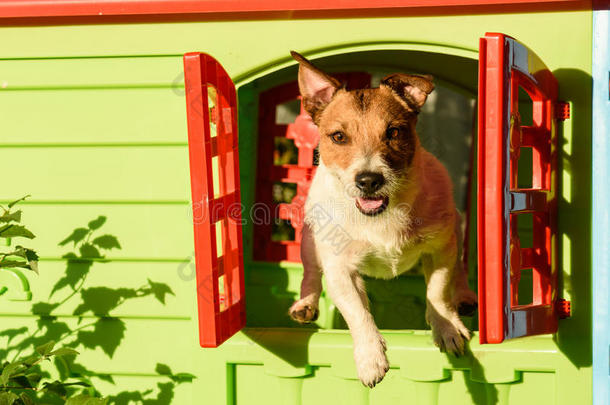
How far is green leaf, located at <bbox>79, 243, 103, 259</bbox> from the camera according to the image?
3143 mm

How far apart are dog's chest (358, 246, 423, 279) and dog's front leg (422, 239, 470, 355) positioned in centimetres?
9

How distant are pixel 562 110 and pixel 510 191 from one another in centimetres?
59

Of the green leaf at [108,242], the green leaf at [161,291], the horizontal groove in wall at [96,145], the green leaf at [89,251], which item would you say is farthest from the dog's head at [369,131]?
the green leaf at [89,251]

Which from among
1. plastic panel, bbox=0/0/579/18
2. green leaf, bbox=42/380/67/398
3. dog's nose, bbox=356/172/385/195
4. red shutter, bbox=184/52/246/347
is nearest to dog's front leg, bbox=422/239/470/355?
dog's nose, bbox=356/172/385/195

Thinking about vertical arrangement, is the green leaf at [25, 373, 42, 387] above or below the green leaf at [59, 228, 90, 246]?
below

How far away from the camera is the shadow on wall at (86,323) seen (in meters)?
3.13

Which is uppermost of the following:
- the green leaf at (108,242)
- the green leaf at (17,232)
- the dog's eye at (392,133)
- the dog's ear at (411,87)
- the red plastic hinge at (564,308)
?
the dog's ear at (411,87)

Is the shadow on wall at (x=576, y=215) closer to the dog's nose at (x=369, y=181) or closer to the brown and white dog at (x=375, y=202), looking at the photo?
the brown and white dog at (x=375, y=202)

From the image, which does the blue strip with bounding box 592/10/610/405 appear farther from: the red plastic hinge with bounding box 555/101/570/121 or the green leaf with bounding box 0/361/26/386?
the green leaf with bounding box 0/361/26/386

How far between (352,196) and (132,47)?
1188 mm

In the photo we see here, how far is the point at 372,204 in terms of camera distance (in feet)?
9.21

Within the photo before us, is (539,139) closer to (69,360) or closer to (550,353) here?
(550,353)

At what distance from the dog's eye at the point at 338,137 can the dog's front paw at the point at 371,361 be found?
83 centimetres

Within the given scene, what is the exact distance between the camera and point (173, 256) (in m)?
3.10
